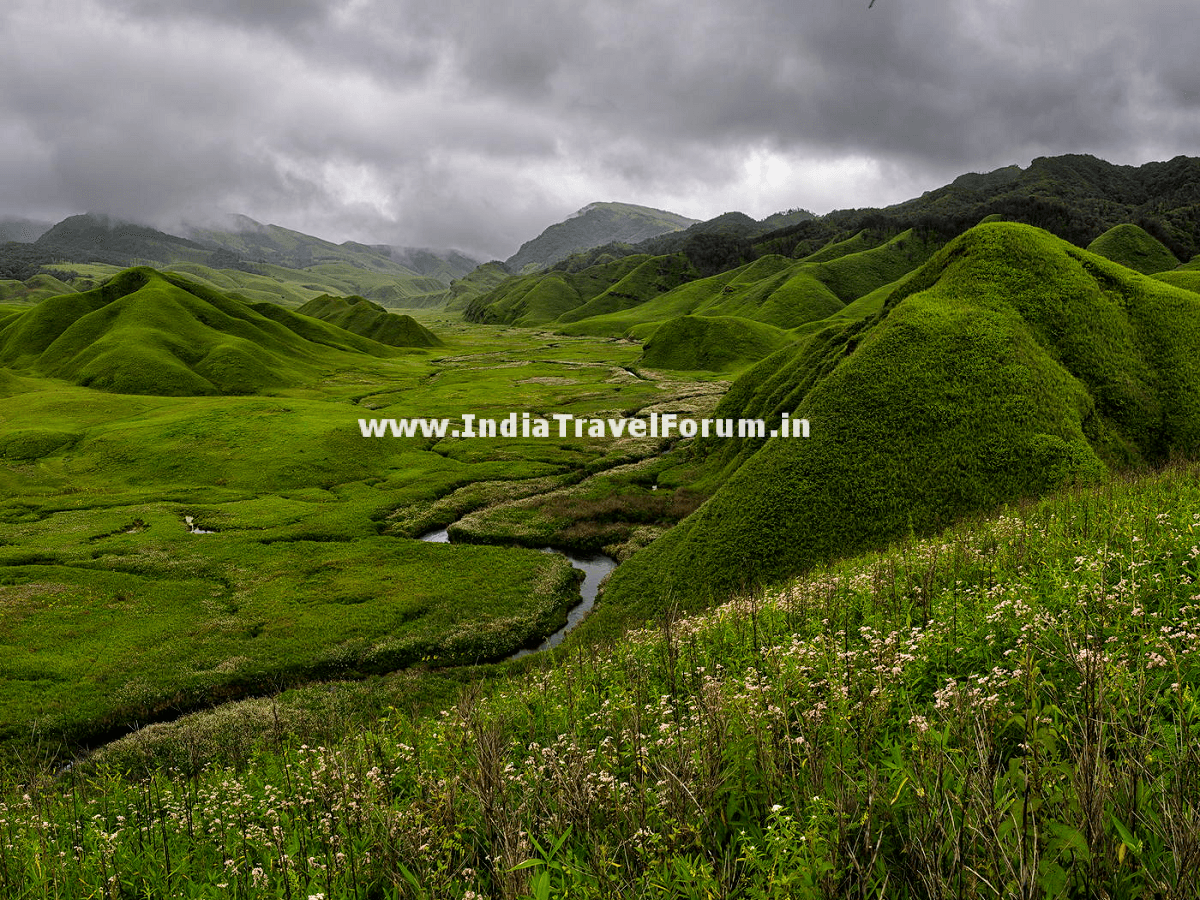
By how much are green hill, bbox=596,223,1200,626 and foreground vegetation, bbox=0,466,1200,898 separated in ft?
46.8

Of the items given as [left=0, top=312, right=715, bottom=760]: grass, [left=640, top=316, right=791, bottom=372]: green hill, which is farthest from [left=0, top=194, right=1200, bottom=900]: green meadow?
[left=640, top=316, right=791, bottom=372]: green hill

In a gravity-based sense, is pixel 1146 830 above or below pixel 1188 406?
below

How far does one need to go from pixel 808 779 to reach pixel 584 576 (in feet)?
118

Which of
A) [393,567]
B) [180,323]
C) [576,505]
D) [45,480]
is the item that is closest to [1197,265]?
[576,505]

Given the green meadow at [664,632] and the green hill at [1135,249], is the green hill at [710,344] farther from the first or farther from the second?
the green hill at [1135,249]

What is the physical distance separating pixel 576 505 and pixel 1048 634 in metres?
45.6

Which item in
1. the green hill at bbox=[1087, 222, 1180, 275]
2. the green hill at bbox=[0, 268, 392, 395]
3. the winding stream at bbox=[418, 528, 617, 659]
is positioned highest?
the green hill at bbox=[1087, 222, 1180, 275]

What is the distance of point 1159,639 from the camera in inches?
277

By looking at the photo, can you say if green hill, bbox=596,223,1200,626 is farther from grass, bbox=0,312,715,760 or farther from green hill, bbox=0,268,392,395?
green hill, bbox=0,268,392,395

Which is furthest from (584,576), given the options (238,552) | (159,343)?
(159,343)

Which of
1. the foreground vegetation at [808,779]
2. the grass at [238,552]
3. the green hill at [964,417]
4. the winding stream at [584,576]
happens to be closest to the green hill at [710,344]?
the grass at [238,552]

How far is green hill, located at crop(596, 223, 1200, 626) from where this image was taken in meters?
28.3

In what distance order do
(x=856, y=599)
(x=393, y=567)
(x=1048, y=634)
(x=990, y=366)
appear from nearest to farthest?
(x=1048, y=634)
(x=856, y=599)
(x=990, y=366)
(x=393, y=567)

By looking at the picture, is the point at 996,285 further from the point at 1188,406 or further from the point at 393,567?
the point at 393,567
